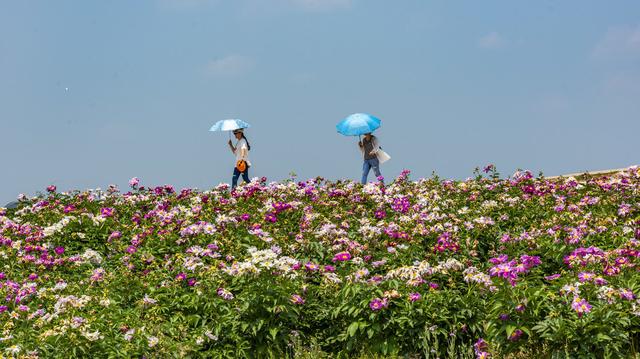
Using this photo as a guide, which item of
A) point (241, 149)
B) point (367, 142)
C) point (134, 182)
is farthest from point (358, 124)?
point (134, 182)

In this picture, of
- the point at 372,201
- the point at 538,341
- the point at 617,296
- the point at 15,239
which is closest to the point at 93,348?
the point at 538,341

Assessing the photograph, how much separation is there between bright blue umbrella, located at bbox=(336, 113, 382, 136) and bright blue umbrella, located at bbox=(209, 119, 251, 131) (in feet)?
7.70

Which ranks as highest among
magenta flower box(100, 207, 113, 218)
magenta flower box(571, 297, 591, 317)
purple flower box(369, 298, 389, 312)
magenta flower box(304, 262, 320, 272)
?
magenta flower box(100, 207, 113, 218)

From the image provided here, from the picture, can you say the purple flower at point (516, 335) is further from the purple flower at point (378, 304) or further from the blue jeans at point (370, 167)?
the blue jeans at point (370, 167)

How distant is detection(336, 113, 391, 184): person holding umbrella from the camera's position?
60.6ft

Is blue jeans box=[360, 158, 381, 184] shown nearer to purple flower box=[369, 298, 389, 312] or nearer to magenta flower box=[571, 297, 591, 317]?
purple flower box=[369, 298, 389, 312]

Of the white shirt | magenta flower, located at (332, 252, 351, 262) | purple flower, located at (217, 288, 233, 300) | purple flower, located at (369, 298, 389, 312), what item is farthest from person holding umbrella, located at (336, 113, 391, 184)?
purple flower, located at (369, 298, 389, 312)

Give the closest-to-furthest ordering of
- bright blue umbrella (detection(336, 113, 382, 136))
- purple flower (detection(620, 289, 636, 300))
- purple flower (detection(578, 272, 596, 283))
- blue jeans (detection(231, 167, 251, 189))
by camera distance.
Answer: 1. purple flower (detection(620, 289, 636, 300))
2. purple flower (detection(578, 272, 596, 283))
3. bright blue umbrella (detection(336, 113, 382, 136))
4. blue jeans (detection(231, 167, 251, 189))

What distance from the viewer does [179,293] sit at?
339 inches

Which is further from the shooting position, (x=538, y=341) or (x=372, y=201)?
(x=372, y=201)

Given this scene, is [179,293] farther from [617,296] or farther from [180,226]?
[617,296]

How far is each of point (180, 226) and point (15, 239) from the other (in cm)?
298

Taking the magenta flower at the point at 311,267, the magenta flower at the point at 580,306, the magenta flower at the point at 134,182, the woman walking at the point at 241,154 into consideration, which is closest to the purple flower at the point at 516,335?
the magenta flower at the point at 580,306

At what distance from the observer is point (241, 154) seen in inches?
749
